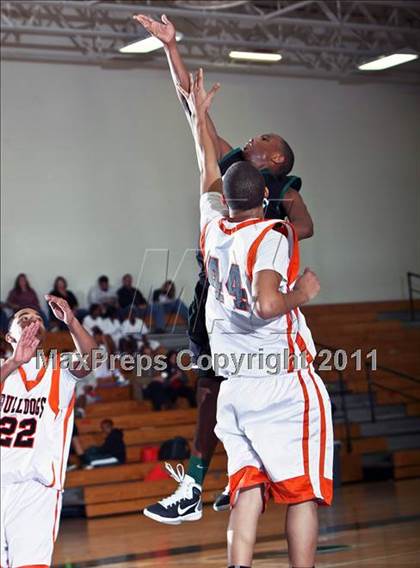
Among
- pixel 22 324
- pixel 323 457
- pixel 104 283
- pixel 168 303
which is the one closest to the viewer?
pixel 323 457

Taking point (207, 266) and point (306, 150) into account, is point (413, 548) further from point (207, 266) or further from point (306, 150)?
point (306, 150)

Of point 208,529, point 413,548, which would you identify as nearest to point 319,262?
point 208,529

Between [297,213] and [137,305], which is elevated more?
[297,213]

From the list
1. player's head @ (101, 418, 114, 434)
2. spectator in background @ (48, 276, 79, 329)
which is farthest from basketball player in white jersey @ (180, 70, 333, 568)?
spectator in background @ (48, 276, 79, 329)

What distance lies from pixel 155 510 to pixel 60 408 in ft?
2.36

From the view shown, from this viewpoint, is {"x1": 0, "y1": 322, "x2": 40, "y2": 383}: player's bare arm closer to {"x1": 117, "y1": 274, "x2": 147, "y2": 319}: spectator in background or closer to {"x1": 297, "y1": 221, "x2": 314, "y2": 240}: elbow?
{"x1": 297, "y1": 221, "x2": 314, "y2": 240}: elbow

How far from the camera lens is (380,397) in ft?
55.3

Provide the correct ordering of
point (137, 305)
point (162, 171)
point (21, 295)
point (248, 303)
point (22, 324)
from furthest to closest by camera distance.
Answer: point (162, 171)
point (21, 295)
point (137, 305)
point (22, 324)
point (248, 303)

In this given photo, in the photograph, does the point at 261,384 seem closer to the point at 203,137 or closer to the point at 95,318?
the point at 203,137

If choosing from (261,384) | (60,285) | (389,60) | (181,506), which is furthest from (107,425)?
(261,384)

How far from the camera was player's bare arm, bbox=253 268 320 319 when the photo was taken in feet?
14.2

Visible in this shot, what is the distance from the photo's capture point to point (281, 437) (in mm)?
4621

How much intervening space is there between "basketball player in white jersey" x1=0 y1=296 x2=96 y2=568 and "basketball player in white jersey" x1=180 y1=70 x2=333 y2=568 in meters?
0.82

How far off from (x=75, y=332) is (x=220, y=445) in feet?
30.4
